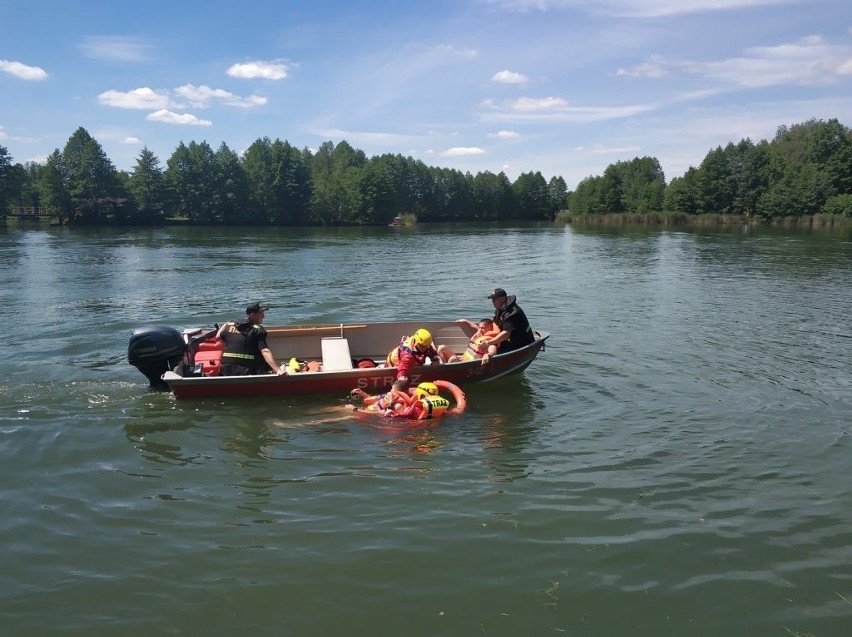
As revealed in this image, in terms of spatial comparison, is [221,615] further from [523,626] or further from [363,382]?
[363,382]

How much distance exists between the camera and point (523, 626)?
5.48 meters

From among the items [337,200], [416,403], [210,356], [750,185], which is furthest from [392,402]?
[750,185]

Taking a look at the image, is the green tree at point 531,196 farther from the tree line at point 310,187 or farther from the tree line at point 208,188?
the tree line at point 208,188

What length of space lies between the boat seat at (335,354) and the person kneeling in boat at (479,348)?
74.1 inches

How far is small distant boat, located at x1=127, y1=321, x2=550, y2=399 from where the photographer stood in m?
10.9

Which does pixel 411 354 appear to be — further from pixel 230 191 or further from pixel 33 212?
pixel 33 212

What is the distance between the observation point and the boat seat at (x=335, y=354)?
39.5 feet

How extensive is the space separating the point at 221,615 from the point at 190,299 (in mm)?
19651

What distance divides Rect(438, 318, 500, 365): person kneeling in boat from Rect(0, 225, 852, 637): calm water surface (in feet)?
2.62

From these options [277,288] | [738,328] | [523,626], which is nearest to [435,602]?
[523,626]

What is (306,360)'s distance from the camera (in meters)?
13.3

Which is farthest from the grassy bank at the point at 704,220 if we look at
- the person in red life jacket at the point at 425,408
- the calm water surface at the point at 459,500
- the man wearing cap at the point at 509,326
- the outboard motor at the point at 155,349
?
the outboard motor at the point at 155,349

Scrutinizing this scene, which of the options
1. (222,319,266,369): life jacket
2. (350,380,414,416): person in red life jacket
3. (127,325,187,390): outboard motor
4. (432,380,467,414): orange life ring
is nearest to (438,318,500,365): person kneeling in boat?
(432,380,467,414): orange life ring

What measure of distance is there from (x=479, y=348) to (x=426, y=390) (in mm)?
1793
